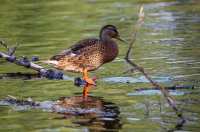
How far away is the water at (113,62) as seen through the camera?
31.2 ft

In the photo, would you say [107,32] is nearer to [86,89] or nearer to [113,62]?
[113,62]

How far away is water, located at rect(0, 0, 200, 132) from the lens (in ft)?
31.2

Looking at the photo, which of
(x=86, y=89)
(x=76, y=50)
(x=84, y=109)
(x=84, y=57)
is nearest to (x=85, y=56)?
(x=84, y=57)

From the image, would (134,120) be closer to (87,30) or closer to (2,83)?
(2,83)

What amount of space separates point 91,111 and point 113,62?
395 cm

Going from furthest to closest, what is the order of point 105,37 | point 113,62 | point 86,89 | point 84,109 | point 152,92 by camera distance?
point 113,62
point 105,37
point 86,89
point 152,92
point 84,109

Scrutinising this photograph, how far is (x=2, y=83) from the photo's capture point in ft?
40.2

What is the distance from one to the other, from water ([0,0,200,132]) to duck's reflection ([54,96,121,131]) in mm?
15

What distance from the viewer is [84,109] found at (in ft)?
33.7

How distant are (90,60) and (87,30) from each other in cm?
560

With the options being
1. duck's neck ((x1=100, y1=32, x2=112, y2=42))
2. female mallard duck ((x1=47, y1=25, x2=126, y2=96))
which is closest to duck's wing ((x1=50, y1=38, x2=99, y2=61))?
female mallard duck ((x1=47, y1=25, x2=126, y2=96))

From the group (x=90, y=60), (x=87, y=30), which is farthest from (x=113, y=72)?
(x=87, y=30)

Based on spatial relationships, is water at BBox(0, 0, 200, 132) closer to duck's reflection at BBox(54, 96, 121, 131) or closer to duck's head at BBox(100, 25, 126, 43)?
duck's reflection at BBox(54, 96, 121, 131)

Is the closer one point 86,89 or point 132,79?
point 86,89
